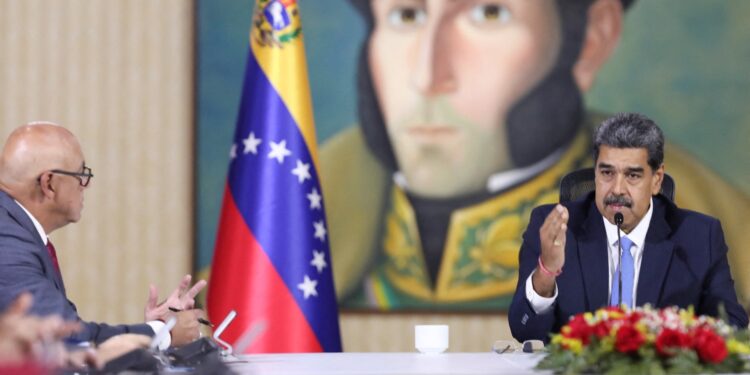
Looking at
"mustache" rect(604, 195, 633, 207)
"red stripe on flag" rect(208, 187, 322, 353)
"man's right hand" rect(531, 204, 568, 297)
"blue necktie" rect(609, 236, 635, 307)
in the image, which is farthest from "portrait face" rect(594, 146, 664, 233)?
"red stripe on flag" rect(208, 187, 322, 353)

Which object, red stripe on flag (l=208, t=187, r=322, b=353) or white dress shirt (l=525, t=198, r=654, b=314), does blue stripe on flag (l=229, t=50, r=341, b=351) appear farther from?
white dress shirt (l=525, t=198, r=654, b=314)

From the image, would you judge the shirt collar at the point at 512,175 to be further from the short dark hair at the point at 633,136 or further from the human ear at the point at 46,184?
the human ear at the point at 46,184

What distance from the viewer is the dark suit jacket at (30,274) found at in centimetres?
246

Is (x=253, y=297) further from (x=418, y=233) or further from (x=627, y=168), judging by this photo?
(x=627, y=168)

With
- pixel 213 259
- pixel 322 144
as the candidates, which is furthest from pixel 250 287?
pixel 322 144

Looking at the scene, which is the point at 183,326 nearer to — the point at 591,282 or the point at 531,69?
the point at 591,282

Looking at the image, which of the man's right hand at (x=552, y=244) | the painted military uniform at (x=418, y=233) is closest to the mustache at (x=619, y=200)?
the man's right hand at (x=552, y=244)

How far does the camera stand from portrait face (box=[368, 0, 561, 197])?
14.6ft

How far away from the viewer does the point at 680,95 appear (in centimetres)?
446

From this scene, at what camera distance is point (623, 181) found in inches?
121

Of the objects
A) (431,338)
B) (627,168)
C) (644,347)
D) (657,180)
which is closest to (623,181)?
(627,168)

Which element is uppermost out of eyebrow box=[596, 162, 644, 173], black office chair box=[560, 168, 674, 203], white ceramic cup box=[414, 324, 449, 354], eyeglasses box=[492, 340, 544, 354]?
eyebrow box=[596, 162, 644, 173]

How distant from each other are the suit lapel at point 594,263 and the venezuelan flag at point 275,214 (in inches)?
52.4

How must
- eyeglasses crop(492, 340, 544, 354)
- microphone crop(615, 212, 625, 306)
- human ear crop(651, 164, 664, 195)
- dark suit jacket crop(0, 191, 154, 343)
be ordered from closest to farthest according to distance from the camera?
1. dark suit jacket crop(0, 191, 154, 343)
2. microphone crop(615, 212, 625, 306)
3. eyeglasses crop(492, 340, 544, 354)
4. human ear crop(651, 164, 664, 195)
